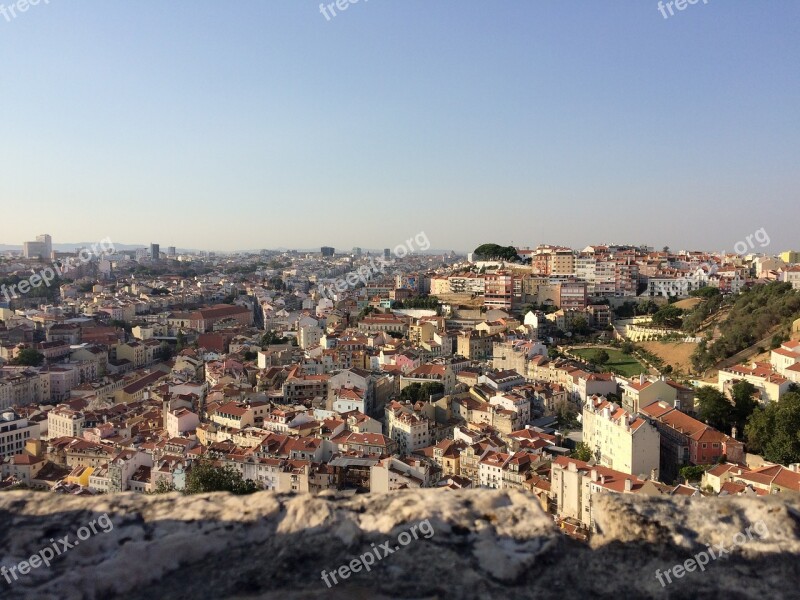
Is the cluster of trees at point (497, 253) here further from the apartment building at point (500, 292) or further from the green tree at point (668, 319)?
the green tree at point (668, 319)

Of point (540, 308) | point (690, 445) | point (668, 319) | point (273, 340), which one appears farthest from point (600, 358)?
point (273, 340)

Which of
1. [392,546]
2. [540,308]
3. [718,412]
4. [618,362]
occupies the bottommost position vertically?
[618,362]

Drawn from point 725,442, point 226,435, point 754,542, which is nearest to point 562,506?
point 725,442

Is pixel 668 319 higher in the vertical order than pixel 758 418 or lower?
higher

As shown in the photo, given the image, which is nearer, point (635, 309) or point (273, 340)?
point (273, 340)

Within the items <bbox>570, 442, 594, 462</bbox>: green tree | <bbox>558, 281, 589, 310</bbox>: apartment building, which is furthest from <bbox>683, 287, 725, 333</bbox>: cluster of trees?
<bbox>570, 442, 594, 462</bbox>: green tree

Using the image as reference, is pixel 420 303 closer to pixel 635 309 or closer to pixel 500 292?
pixel 500 292
